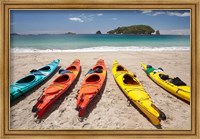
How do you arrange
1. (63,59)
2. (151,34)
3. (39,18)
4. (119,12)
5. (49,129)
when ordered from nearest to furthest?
1. (49,129)
2. (119,12)
3. (39,18)
4. (151,34)
5. (63,59)

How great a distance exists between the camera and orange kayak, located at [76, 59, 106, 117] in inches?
117

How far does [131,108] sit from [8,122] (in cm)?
191

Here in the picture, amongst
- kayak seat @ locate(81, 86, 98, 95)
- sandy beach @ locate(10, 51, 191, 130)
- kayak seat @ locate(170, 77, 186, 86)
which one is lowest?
sandy beach @ locate(10, 51, 191, 130)

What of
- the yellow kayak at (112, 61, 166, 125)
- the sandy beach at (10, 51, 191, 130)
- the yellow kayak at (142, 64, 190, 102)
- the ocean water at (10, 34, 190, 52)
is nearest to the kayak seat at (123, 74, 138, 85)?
the yellow kayak at (112, 61, 166, 125)

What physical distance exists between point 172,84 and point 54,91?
212 centimetres

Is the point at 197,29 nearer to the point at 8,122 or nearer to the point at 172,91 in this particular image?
the point at 172,91

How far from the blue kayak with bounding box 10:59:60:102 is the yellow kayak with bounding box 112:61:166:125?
146 centimetres

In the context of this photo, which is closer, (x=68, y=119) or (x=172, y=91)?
(x=68, y=119)

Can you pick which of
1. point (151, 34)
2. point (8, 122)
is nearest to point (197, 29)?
point (151, 34)

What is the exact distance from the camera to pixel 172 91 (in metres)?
Answer: 3.42

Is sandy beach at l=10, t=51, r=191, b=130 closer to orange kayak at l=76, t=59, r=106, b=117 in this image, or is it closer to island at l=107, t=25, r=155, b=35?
orange kayak at l=76, t=59, r=106, b=117

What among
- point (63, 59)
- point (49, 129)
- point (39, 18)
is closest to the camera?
point (49, 129)

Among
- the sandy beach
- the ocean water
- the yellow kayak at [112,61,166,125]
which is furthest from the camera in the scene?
the ocean water

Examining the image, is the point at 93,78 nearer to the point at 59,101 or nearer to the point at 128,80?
the point at 128,80
